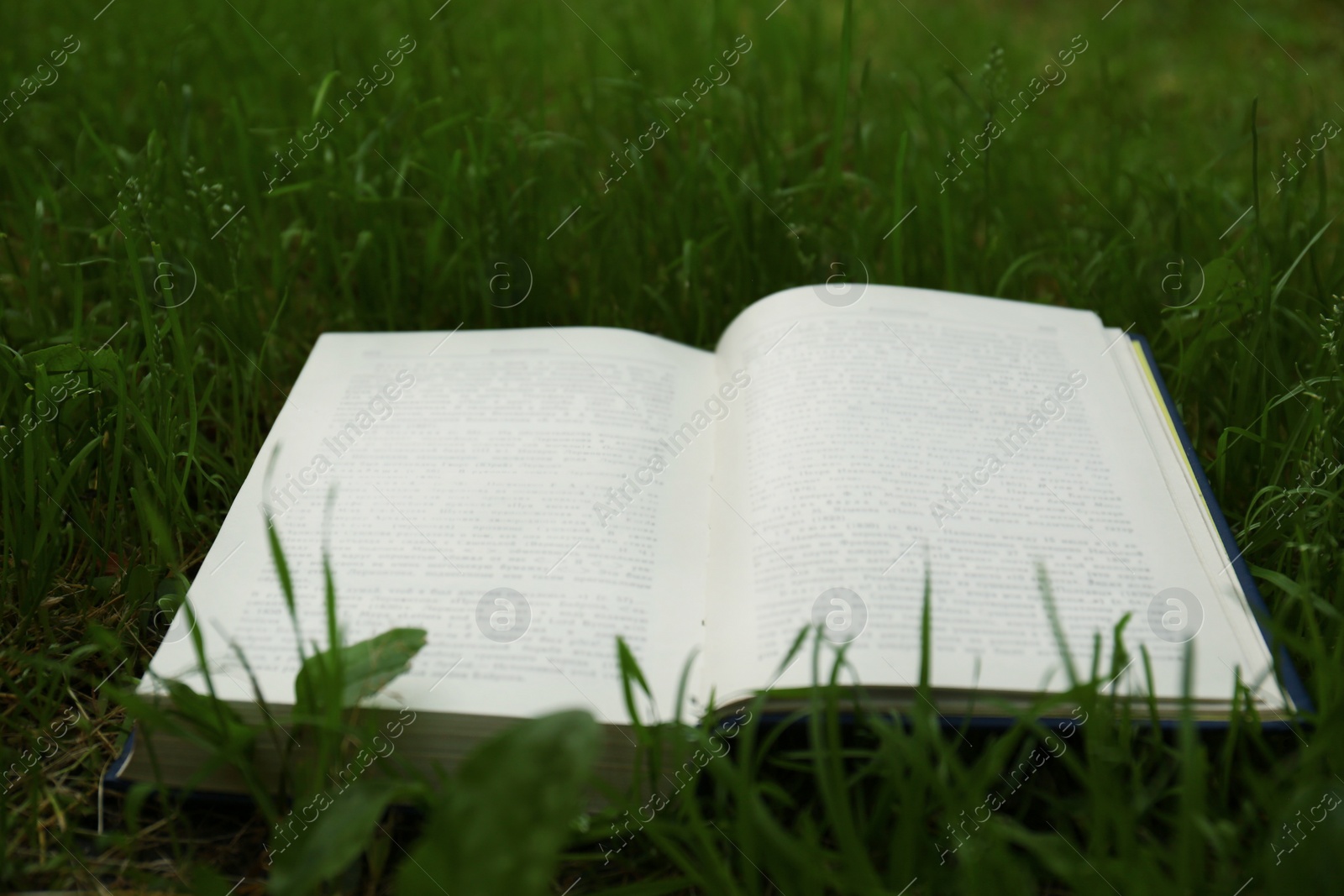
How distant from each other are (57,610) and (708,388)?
0.84 m

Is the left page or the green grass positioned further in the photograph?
the left page

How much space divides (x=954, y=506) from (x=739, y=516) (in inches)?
9.5

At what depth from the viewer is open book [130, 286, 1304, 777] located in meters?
0.91

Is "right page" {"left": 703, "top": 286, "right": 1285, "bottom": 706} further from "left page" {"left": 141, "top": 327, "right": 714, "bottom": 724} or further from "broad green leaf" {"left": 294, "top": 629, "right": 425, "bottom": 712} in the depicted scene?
"broad green leaf" {"left": 294, "top": 629, "right": 425, "bottom": 712}

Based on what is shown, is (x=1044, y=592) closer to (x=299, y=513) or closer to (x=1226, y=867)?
(x=1226, y=867)

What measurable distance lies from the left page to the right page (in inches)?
2.9

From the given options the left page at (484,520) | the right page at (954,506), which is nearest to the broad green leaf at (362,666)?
the left page at (484,520)

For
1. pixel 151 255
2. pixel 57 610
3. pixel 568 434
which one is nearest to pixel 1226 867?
pixel 568 434

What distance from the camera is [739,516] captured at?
3.55ft

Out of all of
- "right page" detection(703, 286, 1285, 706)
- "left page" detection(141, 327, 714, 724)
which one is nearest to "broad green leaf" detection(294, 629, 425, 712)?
"left page" detection(141, 327, 714, 724)

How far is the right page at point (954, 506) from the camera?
0.91 metres

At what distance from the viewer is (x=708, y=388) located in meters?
1.29

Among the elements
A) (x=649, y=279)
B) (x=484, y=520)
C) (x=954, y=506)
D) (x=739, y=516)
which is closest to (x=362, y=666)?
(x=484, y=520)

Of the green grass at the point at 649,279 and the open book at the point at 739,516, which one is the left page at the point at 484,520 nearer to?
the open book at the point at 739,516
